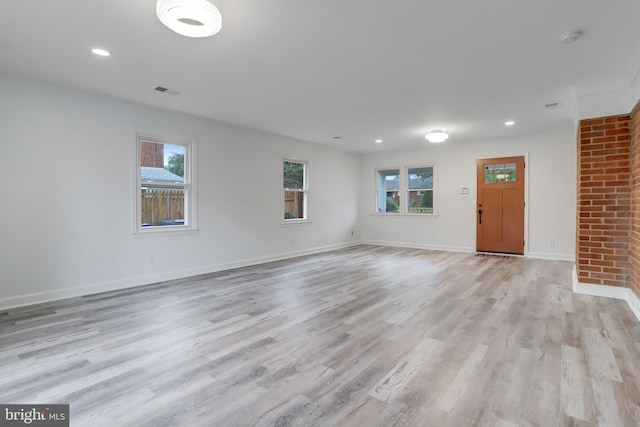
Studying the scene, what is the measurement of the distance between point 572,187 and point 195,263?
704cm

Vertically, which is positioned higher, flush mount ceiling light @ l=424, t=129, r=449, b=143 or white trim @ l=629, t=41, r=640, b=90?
white trim @ l=629, t=41, r=640, b=90

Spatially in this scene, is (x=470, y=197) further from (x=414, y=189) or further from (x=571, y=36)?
(x=571, y=36)

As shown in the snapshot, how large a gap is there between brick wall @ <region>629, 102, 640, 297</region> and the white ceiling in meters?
0.58

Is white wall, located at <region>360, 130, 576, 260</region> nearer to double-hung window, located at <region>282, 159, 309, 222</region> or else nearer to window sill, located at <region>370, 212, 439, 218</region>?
window sill, located at <region>370, 212, 439, 218</region>

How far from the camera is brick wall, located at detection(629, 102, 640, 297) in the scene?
3.29 meters

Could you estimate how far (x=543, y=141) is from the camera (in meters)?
6.38

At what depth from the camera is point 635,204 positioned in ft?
11.2

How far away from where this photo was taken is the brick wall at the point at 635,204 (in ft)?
10.8

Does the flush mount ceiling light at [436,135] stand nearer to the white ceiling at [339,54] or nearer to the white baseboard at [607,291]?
the white ceiling at [339,54]

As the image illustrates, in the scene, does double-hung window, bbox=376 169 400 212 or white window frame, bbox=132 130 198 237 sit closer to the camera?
white window frame, bbox=132 130 198 237

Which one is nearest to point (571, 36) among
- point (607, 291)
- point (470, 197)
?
point (607, 291)

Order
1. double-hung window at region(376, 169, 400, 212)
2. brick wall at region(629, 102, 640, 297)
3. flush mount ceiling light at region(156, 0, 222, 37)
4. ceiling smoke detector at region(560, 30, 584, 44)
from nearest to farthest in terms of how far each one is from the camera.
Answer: flush mount ceiling light at region(156, 0, 222, 37), ceiling smoke detector at region(560, 30, 584, 44), brick wall at region(629, 102, 640, 297), double-hung window at region(376, 169, 400, 212)

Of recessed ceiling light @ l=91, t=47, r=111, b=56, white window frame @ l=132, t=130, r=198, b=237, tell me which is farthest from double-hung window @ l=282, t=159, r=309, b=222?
recessed ceiling light @ l=91, t=47, r=111, b=56

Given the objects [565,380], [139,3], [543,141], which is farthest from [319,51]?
[543,141]
